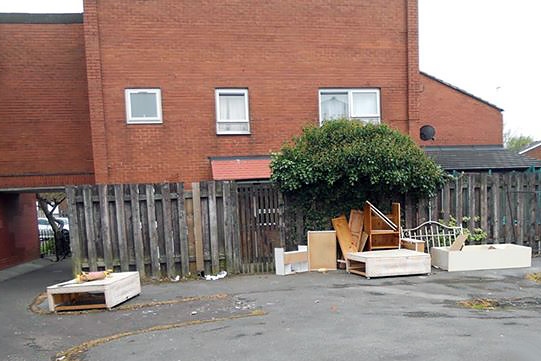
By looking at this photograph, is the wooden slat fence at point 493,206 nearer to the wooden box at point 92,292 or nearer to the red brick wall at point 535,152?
the wooden box at point 92,292

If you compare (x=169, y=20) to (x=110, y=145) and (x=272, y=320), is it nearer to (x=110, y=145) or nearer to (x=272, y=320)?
(x=110, y=145)

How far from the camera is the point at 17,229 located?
47.9 feet

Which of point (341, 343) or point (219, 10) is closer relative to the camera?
point (341, 343)

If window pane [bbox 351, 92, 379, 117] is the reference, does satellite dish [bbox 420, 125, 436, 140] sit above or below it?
below

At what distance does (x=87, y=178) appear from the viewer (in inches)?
493

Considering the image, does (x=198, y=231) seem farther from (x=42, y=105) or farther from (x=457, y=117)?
(x=457, y=117)

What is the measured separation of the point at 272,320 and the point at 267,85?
7.55m

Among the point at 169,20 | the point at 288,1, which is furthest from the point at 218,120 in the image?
the point at 288,1

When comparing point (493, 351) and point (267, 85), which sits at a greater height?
point (267, 85)

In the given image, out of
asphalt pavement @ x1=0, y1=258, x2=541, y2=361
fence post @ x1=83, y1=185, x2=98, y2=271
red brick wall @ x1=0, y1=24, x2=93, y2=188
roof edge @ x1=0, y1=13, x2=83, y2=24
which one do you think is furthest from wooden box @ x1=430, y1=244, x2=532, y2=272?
roof edge @ x1=0, y1=13, x2=83, y2=24

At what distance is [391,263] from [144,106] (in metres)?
7.50

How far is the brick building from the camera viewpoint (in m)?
11.2

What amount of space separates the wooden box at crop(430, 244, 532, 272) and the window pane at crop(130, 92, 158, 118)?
798 cm

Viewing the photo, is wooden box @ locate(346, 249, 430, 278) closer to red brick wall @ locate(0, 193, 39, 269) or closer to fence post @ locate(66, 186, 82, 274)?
fence post @ locate(66, 186, 82, 274)
